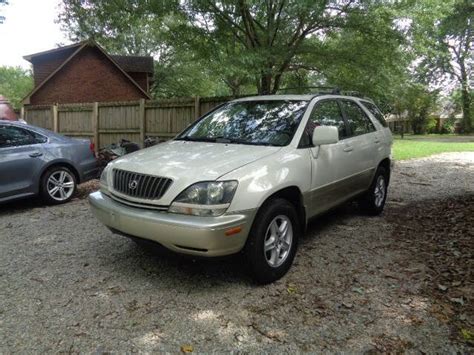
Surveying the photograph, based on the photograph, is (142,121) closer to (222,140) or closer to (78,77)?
(222,140)

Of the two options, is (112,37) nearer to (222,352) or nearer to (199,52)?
(199,52)

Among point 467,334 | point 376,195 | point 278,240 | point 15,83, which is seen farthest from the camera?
point 15,83

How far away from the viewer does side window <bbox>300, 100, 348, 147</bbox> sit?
13.8 feet

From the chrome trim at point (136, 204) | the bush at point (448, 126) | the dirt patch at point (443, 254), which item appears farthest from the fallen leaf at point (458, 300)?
the bush at point (448, 126)

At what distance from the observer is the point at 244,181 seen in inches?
129

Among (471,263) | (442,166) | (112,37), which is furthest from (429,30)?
(112,37)

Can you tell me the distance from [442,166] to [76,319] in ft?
38.5

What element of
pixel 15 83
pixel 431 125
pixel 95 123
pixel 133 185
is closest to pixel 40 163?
pixel 133 185

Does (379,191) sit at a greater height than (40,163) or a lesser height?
lesser

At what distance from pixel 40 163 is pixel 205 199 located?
4.58 metres

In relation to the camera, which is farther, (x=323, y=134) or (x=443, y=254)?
(x=443, y=254)

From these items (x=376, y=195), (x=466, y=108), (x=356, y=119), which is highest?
(x=466, y=108)

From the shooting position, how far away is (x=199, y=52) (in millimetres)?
10055

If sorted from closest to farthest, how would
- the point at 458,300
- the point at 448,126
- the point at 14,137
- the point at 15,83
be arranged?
the point at 458,300 → the point at 14,137 → the point at 448,126 → the point at 15,83
